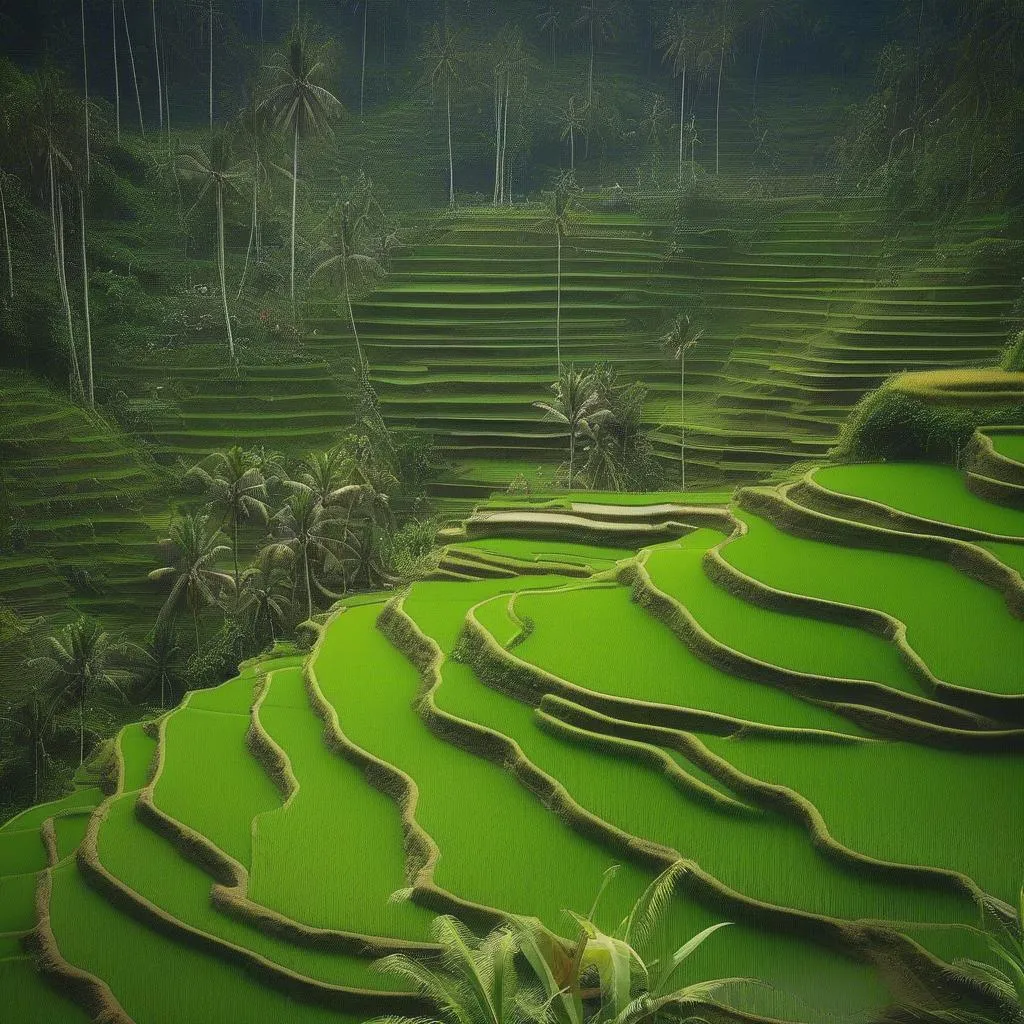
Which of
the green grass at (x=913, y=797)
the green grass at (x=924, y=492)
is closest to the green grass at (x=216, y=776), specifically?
the green grass at (x=913, y=797)

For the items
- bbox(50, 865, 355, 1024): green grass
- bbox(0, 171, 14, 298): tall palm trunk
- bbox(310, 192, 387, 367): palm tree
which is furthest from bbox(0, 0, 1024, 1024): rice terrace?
bbox(0, 171, 14, 298): tall palm trunk

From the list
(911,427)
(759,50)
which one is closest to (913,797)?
(911,427)

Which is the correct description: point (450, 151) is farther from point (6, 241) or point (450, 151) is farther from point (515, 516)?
point (515, 516)

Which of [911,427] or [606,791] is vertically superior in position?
[911,427]

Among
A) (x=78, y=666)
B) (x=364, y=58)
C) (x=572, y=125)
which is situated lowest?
(x=78, y=666)

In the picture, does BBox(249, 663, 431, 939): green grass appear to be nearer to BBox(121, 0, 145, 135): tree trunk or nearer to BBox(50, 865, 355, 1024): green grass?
BBox(50, 865, 355, 1024): green grass

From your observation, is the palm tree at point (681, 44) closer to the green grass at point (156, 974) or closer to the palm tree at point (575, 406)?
the palm tree at point (575, 406)
